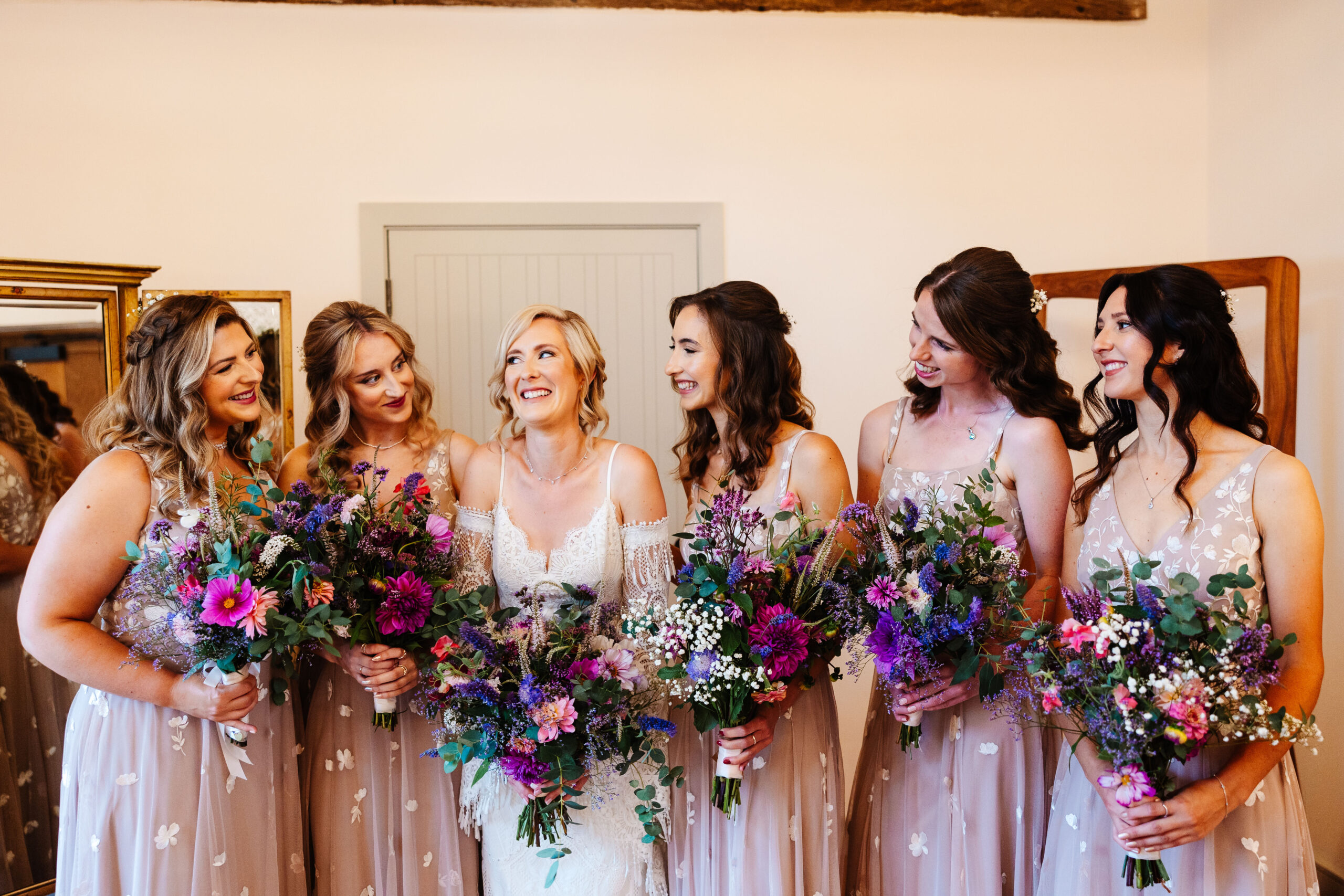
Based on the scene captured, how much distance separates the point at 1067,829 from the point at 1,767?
319 centimetres

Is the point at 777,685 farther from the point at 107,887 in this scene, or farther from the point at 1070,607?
the point at 107,887

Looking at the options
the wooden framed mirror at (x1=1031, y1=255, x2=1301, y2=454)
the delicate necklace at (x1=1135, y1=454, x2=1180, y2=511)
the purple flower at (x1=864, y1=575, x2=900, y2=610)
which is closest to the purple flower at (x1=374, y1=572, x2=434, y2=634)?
the purple flower at (x1=864, y1=575, x2=900, y2=610)

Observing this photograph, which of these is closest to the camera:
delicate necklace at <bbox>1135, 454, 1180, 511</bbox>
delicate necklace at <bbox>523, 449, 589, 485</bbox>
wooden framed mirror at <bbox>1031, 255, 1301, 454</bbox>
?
delicate necklace at <bbox>1135, 454, 1180, 511</bbox>

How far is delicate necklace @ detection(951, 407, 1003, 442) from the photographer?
2.37 meters

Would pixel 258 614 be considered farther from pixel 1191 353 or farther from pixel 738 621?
pixel 1191 353

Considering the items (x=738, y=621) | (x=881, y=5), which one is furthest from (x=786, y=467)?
(x=881, y=5)

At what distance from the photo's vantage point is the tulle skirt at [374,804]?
7.77ft

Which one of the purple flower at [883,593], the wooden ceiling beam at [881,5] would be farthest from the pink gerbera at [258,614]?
the wooden ceiling beam at [881,5]

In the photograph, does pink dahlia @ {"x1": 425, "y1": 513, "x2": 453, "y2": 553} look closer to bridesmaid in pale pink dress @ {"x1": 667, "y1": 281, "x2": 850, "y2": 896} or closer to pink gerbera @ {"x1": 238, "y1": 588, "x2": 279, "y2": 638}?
pink gerbera @ {"x1": 238, "y1": 588, "x2": 279, "y2": 638}

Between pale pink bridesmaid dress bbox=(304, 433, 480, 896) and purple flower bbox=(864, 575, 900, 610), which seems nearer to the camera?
purple flower bbox=(864, 575, 900, 610)

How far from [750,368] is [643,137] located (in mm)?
1821

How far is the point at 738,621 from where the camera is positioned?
75.5 inches

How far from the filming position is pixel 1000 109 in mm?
3963

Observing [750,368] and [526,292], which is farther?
[526,292]
